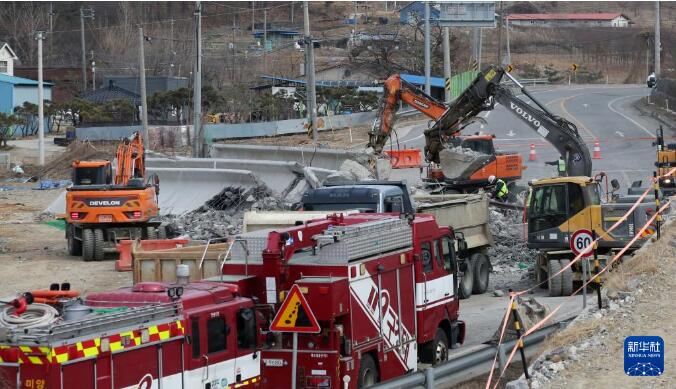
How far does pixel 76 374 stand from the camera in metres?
10.5

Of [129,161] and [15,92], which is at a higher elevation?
[15,92]

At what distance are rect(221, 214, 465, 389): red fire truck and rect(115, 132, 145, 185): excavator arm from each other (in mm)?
18236

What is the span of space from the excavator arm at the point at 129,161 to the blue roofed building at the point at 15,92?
46.5 metres

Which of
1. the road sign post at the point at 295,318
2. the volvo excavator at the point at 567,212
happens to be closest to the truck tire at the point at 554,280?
the volvo excavator at the point at 567,212

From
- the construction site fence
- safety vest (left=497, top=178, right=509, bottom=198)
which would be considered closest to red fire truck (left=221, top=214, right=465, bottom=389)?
safety vest (left=497, top=178, right=509, bottom=198)

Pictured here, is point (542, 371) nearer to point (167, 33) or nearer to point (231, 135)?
point (231, 135)

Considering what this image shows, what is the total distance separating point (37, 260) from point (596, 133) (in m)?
35.1

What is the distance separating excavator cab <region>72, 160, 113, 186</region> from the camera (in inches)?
1286

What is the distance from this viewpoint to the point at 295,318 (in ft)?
41.9

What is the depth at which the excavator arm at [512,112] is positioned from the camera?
27.2 m

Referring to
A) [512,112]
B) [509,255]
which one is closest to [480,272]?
[509,255]

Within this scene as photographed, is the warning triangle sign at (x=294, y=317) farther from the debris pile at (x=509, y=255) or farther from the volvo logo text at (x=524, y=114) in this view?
the volvo logo text at (x=524, y=114)

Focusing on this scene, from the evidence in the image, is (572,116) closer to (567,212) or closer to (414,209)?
(567,212)

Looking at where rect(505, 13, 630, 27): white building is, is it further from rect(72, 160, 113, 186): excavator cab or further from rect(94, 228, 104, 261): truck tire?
rect(94, 228, 104, 261): truck tire
